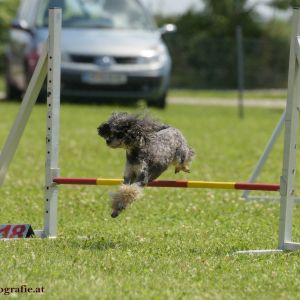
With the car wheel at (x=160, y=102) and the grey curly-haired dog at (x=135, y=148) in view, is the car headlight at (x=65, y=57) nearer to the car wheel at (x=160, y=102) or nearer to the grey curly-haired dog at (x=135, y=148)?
the car wheel at (x=160, y=102)

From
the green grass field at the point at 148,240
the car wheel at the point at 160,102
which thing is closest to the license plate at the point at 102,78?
the car wheel at the point at 160,102

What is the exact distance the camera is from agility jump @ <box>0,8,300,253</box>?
6.60 metres

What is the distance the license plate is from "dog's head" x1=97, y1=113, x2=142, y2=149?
37.9 ft

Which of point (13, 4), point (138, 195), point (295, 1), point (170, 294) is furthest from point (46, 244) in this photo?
point (13, 4)

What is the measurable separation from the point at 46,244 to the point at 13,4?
30397 millimetres

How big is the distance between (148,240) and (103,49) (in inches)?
442

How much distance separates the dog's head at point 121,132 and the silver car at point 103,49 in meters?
11.2

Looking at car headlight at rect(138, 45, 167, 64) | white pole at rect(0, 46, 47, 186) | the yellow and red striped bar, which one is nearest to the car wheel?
car headlight at rect(138, 45, 167, 64)

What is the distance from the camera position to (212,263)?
6137 mm

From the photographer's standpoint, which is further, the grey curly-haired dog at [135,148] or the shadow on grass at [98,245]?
the shadow on grass at [98,245]

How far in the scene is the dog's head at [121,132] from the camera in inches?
253

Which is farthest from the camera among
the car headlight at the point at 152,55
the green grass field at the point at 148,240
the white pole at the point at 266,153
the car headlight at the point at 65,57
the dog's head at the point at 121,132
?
the car headlight at the point at 152,55

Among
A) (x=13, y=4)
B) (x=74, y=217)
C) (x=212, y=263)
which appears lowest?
(x=13, y=4)

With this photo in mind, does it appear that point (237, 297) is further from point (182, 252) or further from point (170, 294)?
point (182, 252)
